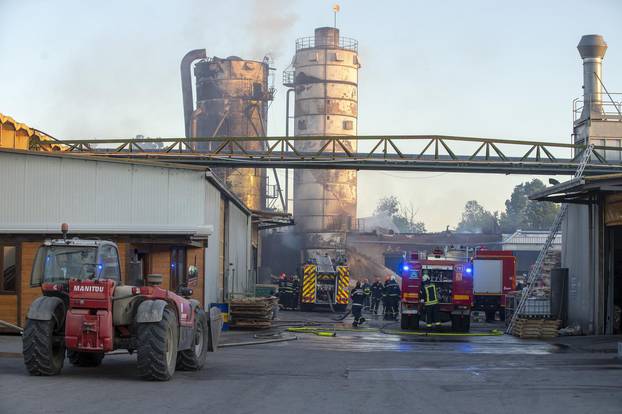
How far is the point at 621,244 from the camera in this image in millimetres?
27266

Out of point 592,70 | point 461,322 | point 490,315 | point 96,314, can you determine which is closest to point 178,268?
point 461,322

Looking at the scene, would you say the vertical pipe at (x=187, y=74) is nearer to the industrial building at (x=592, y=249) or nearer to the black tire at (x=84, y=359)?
the industrial building at (x=592, y=249)

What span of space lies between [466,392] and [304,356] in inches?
253

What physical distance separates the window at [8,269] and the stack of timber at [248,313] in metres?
6.76

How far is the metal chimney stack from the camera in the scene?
40.7m

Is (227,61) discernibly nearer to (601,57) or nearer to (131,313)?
(601,57)

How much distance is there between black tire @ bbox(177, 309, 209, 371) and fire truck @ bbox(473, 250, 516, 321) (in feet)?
73.3

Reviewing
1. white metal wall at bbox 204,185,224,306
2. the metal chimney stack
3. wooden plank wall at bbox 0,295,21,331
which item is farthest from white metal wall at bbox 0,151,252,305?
the metal chimney stack

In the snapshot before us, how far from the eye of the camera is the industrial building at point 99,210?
2391 cm

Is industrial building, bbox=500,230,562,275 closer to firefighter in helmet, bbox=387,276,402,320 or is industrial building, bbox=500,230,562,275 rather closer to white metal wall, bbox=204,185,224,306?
firefighter in helmet, bbox=387,276,402,320


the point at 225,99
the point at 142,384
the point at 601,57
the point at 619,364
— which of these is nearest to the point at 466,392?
the point at 142,384

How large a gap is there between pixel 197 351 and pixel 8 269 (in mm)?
10593

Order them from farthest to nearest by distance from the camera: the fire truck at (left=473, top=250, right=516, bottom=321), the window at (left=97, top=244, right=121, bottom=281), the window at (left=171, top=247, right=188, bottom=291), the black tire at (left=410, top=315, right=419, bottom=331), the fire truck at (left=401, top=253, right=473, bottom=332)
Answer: the fire truck at (left=473, top=250, right=516, bottom=321), the black tire at (left=410, top=315, right=419, bottom=331), the fire truck at (left=401, top=253, right=473, bottom=332), the window at (left=171, top=247, right=188, bottom=291), the window at (left=97, top=244, right=121, bottom=281)

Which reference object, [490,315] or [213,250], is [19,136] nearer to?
[213,250]
